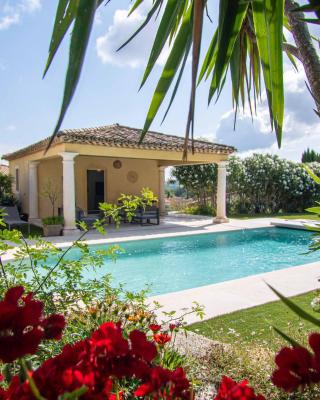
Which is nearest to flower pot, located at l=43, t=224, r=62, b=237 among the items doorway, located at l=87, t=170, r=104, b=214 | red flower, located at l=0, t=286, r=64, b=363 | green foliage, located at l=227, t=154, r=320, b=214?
doorway, located at l=87, t=170, r=104, b=214

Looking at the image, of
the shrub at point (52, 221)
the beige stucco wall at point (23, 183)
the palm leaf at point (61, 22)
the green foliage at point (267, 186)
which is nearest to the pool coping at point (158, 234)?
the shrub at point (52, 221)

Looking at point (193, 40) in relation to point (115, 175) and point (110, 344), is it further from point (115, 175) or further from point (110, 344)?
point (115, 175)

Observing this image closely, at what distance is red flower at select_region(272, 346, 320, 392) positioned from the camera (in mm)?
733

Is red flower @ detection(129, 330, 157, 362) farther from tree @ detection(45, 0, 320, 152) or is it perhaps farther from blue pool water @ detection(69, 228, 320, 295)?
blue pool water @ detection(69, 228, 320, 295)

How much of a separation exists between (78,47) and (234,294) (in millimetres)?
5252

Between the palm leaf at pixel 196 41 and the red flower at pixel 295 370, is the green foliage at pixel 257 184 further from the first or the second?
the red flower at pixel 295 370

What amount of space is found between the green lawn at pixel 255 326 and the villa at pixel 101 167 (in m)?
9.57

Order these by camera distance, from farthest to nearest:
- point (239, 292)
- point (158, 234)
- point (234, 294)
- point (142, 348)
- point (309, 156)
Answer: point (309, 156)
point (158, 234)
point (239, 292)
point (234, 294)
point (142, 348)

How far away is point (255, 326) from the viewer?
433 centimetres

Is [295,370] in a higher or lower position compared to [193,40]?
lower

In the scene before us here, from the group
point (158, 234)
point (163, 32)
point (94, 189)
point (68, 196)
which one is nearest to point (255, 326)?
point (163, 32)

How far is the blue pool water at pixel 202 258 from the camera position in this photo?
8680mm

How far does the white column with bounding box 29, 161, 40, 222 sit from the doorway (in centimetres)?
260

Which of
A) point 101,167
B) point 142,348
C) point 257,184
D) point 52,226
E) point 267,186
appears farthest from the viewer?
point 267,186
